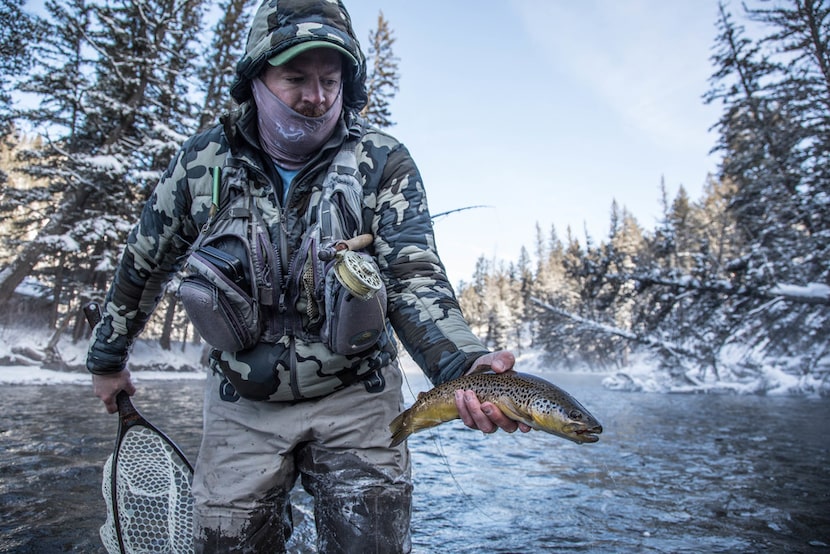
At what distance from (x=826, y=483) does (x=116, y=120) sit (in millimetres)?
24578

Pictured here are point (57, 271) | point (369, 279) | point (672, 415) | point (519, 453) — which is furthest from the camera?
point (57, 271)

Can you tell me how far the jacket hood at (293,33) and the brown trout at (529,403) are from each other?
5.89ft

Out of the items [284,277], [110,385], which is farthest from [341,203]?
[110,385]

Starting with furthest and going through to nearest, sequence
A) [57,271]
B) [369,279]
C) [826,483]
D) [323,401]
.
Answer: [57,271], [826,483], [323,401], [369,279]

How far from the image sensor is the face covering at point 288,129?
8.15 ft

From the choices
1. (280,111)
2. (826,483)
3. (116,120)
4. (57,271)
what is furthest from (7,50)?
(826,483)

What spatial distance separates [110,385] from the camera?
3053 mm

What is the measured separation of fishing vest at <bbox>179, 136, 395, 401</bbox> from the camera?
82.6 inches

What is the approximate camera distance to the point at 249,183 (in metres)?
2.49

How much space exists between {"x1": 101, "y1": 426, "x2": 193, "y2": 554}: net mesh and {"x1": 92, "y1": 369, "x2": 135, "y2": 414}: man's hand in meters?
0.26

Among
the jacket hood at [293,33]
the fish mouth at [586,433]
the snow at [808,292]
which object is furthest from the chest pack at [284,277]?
the snow at [808,292]

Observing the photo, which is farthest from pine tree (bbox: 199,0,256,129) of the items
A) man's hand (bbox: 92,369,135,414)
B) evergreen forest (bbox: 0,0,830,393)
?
man's hand (bbox: 92,369,135,414)

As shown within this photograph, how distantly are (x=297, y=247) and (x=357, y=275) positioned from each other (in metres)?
0.64

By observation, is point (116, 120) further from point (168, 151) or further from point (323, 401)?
point (323, 401)
